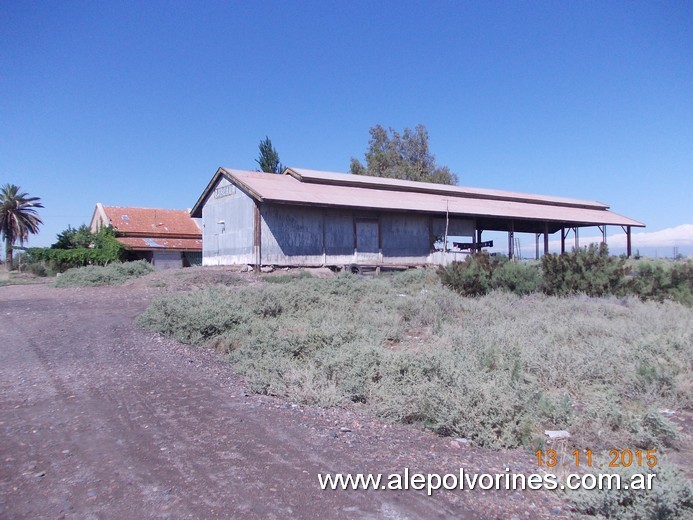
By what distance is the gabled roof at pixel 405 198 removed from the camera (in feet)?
75.2

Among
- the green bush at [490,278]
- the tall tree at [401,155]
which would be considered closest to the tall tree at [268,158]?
the tall tree at [401,155]

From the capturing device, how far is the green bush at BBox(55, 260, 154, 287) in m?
19.8

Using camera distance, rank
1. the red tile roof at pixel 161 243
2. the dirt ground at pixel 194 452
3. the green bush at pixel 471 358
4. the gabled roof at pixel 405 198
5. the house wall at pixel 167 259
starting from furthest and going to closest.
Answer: the house wall at pixel 167 259, the red tile roof at pixel 161 243, the gabled roof at pixel 405 198, the green bush at pixel 471 358, the dirt ground at pixel 194 452

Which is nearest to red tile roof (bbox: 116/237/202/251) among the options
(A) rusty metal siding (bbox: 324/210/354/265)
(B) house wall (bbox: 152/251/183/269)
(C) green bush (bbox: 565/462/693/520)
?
(B) house wall (bbox: 152/251/183/269)

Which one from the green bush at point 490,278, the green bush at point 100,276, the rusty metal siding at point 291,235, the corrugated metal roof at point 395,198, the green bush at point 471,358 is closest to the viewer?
the green bush at point 471,358

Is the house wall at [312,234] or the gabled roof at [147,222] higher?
the gabled roof at [147,222]

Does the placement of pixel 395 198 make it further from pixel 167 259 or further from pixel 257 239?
pixel 167 259

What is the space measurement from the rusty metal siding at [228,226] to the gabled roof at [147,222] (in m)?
15.2

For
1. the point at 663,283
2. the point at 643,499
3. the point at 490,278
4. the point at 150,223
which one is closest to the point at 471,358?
the point at 643,499

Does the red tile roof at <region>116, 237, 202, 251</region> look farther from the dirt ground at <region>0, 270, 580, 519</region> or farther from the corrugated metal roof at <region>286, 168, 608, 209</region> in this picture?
the dirt ground at <region>0, 270, 580, 519</region>

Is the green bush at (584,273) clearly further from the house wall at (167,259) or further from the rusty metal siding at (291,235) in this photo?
the house wall at (167,259)

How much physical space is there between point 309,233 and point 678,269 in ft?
46.5

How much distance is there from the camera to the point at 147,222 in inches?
1667

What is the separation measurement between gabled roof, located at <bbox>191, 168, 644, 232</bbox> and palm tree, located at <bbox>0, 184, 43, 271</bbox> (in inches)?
1198
